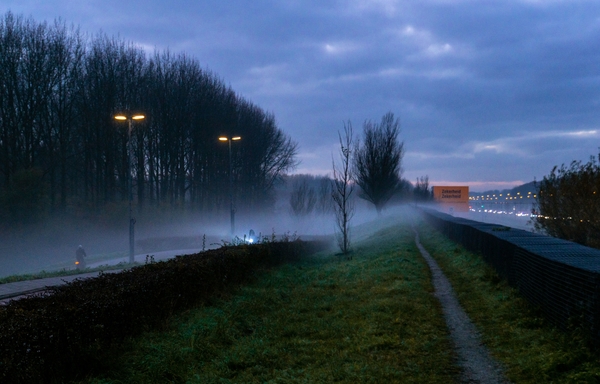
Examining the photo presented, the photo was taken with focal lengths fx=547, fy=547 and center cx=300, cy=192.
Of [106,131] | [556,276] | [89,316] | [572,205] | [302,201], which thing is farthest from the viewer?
A: [302,201]

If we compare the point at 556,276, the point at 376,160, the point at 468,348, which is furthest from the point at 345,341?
the point at 376,160

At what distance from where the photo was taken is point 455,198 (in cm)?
7294

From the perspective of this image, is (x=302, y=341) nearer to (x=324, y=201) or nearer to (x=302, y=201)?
(x=302, y=201)

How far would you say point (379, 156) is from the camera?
4847 cm

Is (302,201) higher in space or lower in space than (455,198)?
higher

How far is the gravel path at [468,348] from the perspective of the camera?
659 cm

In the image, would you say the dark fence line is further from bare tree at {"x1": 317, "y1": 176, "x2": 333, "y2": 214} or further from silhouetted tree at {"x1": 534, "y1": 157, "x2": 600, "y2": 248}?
bare tree at {"x1": 317, "y1": 176, "x2": 333, "y2": 214}

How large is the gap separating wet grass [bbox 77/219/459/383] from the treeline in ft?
105

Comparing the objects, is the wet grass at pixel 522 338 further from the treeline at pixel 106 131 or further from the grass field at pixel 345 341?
the treeline at pixel 106 131

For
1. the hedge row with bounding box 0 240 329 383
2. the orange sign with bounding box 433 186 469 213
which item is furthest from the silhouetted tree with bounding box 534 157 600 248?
the orange sign with bounding box 433 186 469 213

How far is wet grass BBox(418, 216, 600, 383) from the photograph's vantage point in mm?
6195

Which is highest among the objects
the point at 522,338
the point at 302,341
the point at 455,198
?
the point at 455,198

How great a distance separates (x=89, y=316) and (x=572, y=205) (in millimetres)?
19089

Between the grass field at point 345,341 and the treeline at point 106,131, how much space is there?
105ft
